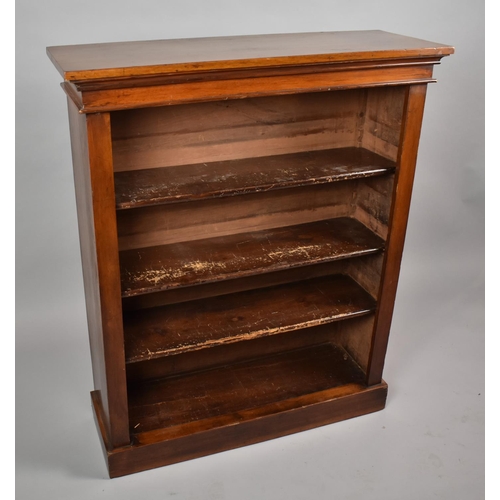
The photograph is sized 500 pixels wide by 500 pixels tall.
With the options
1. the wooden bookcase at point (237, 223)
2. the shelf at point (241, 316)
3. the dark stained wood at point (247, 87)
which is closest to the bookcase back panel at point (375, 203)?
the wooden bookcase at point (237, 223)

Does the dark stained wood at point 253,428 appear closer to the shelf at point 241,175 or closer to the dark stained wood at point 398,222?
the dark stained wood at point 398,222

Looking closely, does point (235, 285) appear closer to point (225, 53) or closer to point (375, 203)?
point (375, 203)

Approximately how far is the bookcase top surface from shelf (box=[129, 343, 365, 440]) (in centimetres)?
146

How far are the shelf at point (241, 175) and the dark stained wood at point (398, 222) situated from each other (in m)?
0.08

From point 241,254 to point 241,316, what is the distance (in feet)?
0.95

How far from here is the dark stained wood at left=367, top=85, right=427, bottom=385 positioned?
2.75m

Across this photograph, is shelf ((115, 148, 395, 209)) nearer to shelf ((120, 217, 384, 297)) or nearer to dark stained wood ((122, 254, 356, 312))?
shelf ((120, 217, 384, 297))

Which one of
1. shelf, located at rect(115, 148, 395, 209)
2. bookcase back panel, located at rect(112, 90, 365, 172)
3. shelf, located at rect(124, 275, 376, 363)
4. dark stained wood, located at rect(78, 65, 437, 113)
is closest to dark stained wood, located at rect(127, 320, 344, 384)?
shelf, located at rect(124, 275, 376, 363)

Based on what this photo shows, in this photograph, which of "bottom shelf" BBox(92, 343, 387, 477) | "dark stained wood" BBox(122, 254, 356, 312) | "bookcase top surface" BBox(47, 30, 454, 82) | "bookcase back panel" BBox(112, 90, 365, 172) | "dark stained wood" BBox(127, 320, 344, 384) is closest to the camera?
"bookcase top surface" BBox(47, 30, 454, 82)

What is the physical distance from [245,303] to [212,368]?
1.35 feet

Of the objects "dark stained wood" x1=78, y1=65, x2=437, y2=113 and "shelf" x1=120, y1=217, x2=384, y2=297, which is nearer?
"dark stained wood" x1=78, y1=65, x2=437, y2=113

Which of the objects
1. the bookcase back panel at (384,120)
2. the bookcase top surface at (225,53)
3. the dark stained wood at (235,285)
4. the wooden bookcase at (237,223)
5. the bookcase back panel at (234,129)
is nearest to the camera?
the bookcase top surface at (225,53)

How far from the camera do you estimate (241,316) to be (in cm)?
307

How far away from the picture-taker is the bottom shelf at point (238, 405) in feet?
9.64
